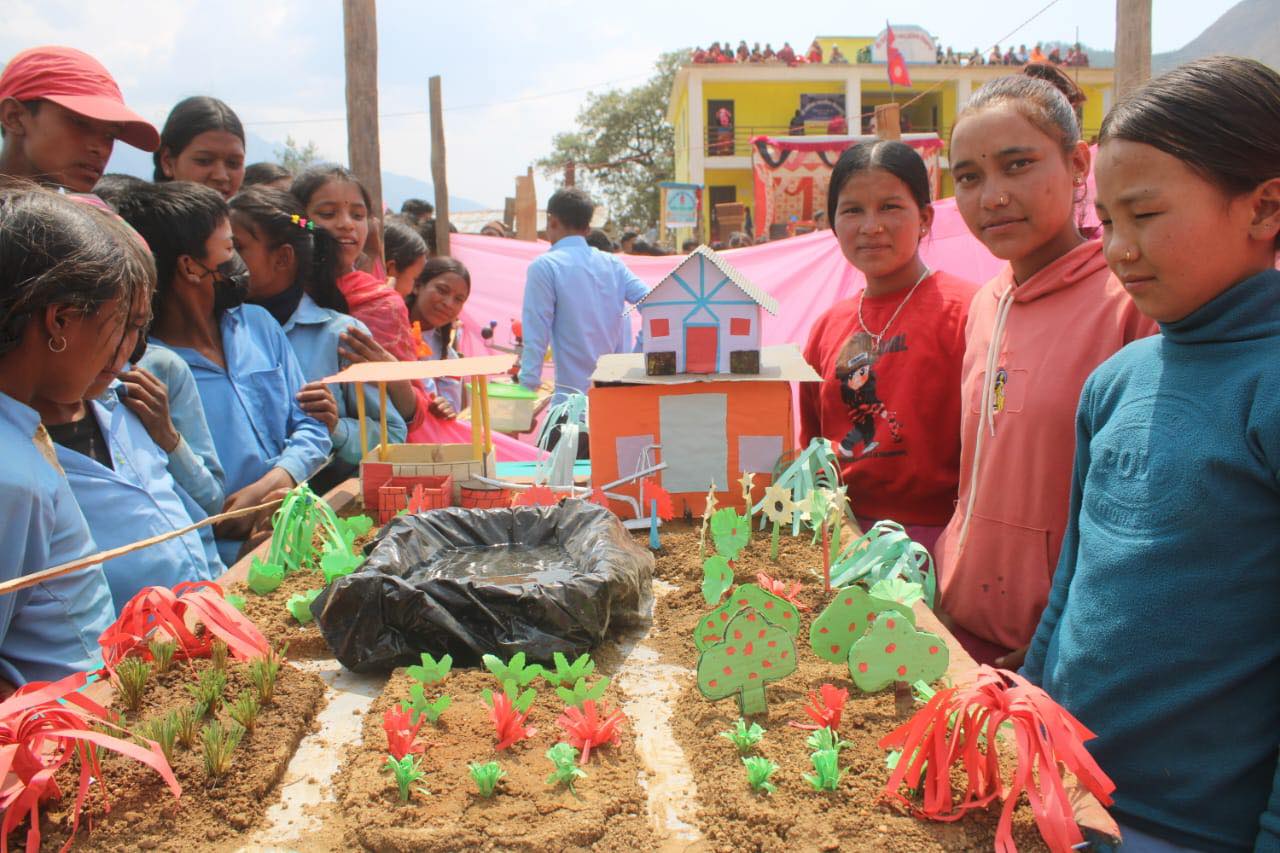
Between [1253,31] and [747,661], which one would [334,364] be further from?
[1253,31]

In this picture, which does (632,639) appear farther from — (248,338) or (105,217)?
(248,338)

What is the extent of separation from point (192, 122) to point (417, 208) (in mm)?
6427

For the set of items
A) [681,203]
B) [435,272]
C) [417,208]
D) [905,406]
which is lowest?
[905,406]

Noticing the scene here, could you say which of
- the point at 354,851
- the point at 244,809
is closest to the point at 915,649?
the point at 354,851

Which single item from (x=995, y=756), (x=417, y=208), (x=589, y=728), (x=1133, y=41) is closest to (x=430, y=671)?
→ (x=589, y=728)

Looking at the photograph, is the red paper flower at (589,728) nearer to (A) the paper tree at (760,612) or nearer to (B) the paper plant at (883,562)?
(A) the paper tree at (760,612)

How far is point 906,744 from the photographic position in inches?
38.9

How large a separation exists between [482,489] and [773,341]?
4272 mm

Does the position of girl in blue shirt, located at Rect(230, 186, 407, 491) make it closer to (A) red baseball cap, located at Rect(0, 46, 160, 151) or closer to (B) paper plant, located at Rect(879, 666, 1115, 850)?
(A) red baseball cap, located at Rect(0, 46, 160, 151)

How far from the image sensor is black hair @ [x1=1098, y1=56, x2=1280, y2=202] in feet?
3.60

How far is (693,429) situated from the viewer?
7.36 feet

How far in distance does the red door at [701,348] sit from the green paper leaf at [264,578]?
108 cm

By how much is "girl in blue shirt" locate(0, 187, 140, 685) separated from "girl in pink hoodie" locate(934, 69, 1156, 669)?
5.10ft

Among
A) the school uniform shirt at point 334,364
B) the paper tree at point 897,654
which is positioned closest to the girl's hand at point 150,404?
the school uniform shirt at point 334,364
